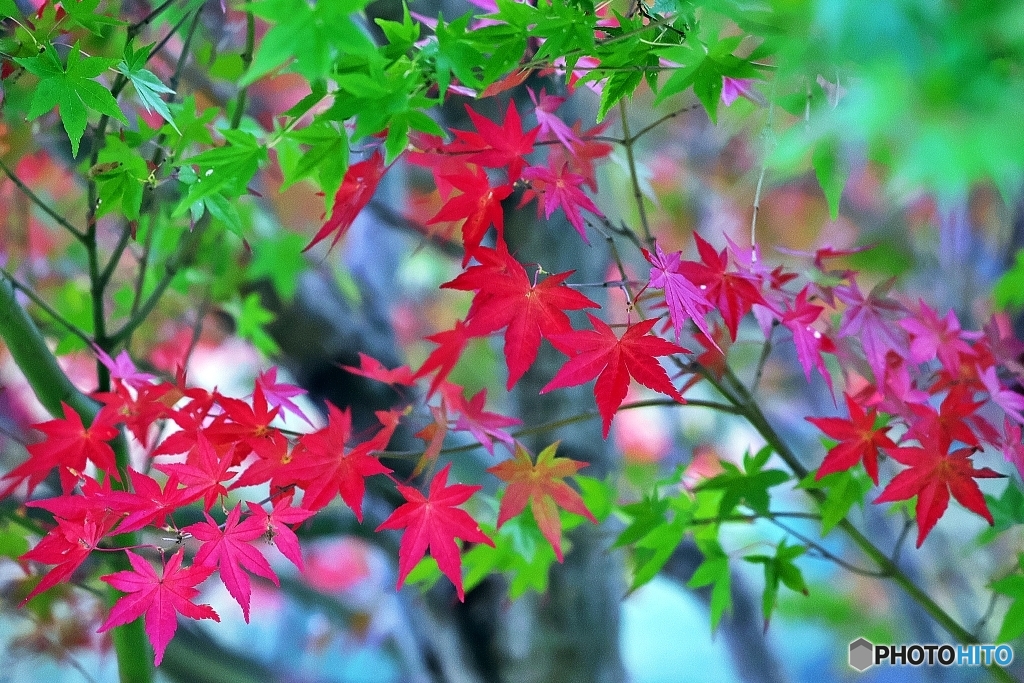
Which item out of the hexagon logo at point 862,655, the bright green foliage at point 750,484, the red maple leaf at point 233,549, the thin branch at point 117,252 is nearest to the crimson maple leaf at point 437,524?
the red maple leaf at point 233,549

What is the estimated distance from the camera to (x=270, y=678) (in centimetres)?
152

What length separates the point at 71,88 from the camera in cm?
61

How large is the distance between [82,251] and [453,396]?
107 cm

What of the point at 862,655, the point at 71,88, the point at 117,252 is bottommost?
the point at 862,655

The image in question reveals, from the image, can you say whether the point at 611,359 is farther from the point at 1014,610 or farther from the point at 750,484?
the point at 1014,610

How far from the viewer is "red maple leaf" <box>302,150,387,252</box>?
0.66 metres

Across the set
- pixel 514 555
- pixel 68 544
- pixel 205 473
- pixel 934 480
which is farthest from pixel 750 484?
pixel 68 544

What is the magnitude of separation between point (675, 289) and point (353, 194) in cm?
33

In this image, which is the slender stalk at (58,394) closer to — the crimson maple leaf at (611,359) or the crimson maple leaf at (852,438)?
the crimson maple leaf at (611,359)

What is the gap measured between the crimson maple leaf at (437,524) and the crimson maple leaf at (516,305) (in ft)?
0.43

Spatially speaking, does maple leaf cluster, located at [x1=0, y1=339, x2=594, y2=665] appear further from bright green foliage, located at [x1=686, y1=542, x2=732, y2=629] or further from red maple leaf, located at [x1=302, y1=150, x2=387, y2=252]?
bright green foliage, located at [x1=686, y1=542, x2=732, y2=629]

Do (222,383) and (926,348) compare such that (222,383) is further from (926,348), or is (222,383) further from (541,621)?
(926,348)

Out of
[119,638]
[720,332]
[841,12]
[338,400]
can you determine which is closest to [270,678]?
[338,400]

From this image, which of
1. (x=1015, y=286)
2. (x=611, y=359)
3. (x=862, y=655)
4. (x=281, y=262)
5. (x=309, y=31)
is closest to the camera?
(x=309, y=31)
